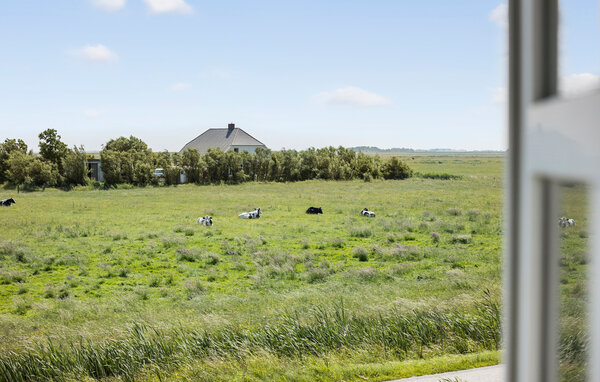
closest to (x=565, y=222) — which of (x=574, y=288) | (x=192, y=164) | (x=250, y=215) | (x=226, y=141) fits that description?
(x=574, y=288)

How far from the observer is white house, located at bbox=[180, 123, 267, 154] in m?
8.30

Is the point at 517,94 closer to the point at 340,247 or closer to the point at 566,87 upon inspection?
the point at 566,87

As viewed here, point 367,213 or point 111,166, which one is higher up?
point 111,166

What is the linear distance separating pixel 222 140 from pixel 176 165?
4.07 feet

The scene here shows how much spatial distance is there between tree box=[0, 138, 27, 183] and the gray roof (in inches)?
102

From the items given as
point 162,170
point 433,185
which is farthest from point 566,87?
point 433,185

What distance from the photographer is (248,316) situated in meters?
4.37

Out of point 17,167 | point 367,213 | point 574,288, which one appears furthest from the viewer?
point 367,213

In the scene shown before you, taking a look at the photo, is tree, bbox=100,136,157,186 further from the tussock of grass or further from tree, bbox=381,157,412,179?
tree, bbox=381,157,412,179

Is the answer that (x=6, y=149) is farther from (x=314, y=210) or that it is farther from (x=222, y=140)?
(x=314, y=210)

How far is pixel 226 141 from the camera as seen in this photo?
852 centimetres

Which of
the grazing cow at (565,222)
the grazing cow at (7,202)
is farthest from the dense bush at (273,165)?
the grazing cow at (565,222)

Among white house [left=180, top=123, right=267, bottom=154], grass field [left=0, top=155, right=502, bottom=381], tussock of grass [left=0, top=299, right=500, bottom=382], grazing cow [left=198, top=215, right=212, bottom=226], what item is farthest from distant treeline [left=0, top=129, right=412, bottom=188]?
tussock of grass [left=0, top=299, right=500, bottom=382]

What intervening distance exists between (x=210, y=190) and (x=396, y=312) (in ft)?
14.9
